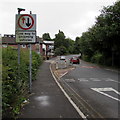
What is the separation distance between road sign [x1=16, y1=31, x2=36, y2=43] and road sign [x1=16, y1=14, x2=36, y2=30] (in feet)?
0.76

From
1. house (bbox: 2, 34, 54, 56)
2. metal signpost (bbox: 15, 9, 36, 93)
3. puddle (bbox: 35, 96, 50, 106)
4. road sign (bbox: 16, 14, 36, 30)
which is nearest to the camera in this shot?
puddle (bbox: 35, 96, 50, 106)

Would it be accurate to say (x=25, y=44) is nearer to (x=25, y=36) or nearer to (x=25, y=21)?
(x=25, y=36)

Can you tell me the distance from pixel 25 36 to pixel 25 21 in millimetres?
720

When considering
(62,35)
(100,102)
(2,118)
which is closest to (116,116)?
(100,102)

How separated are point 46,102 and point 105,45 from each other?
24.3m

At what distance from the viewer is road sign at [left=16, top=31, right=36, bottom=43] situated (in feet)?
31.4

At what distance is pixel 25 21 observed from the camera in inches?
377

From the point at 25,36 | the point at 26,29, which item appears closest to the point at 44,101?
the point at 25,36

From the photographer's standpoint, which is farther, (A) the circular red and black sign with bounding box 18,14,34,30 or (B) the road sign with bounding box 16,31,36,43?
(B) the road sign with bounding box 16,31,36,43

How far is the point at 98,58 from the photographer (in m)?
43.9

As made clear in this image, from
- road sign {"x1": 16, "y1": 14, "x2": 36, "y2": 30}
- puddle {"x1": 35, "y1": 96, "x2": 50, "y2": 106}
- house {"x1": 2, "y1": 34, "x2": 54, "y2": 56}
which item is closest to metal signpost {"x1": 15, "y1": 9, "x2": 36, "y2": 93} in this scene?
road sign {"x1": 16, "y1": 14, "x2": 36, "y2": 30}

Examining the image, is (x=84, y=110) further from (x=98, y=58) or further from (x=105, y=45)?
(x=98, y=58)

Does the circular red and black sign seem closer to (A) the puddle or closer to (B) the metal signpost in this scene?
(B) the metal signpost

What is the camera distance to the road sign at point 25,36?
376 inches
